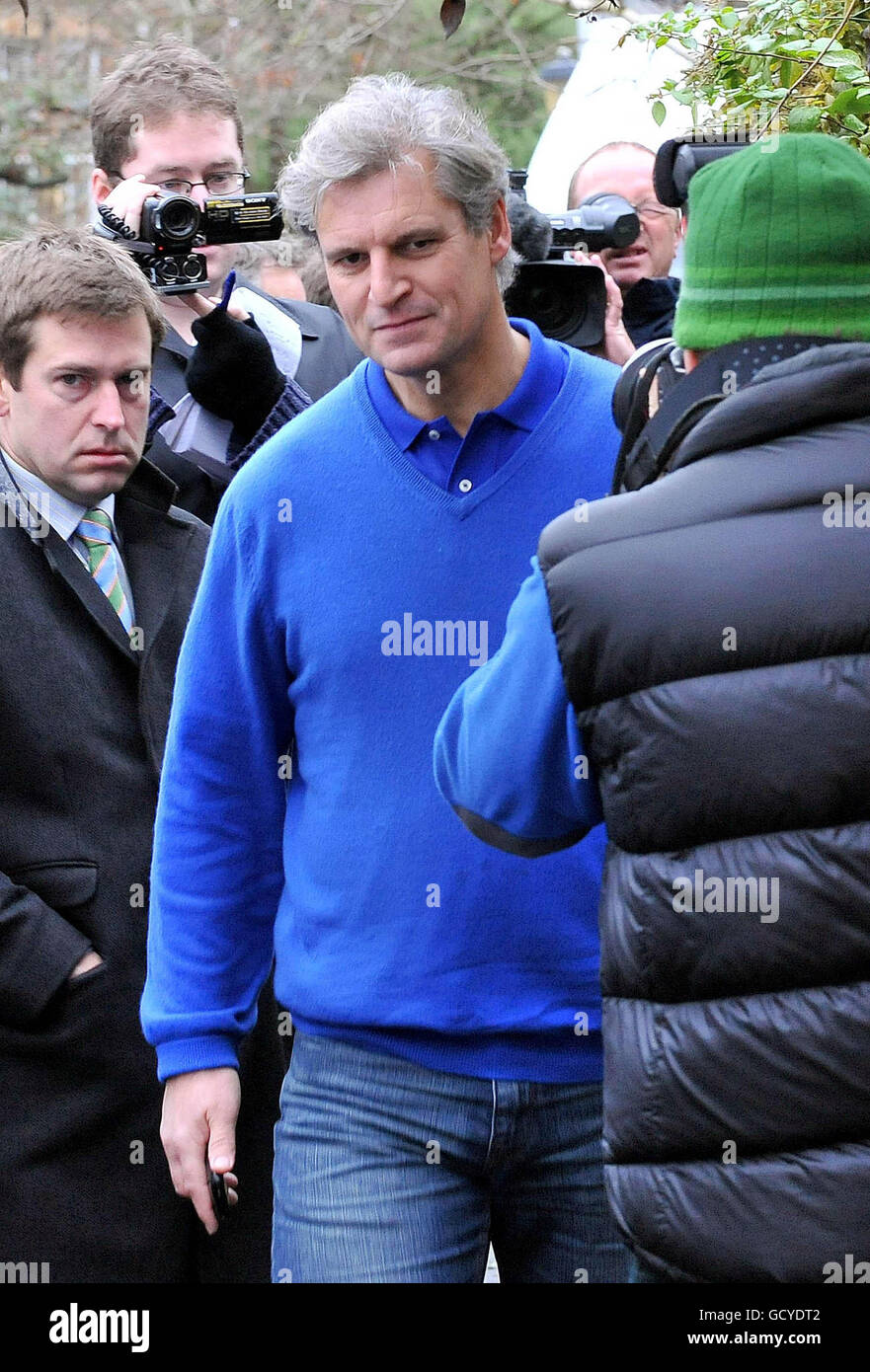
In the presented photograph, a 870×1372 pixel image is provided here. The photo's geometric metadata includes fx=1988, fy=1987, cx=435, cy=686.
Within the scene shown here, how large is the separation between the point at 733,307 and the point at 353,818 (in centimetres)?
89

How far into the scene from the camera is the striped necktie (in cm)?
320

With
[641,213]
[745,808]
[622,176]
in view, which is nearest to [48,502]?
[745,808]

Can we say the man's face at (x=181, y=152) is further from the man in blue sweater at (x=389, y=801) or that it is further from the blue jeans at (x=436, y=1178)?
the blue jeans at (x=436, y=1178)

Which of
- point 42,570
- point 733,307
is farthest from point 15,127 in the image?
point 733,307

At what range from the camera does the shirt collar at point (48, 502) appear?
125 inches

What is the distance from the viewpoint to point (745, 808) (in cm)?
185

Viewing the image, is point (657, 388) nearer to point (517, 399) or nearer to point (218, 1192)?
point (517, 399)

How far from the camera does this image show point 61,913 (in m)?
3.02

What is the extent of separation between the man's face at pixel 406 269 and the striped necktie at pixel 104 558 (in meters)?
0.75

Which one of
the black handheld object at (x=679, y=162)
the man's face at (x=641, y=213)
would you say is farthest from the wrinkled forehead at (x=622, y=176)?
the black handheld object at (x=679, y=162)

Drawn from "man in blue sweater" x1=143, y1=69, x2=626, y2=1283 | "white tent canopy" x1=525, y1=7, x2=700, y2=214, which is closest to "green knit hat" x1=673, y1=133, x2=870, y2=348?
"man in blue sweater" x1=143, y1=69, x2=626, y2=1283

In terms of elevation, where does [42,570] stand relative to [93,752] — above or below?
above

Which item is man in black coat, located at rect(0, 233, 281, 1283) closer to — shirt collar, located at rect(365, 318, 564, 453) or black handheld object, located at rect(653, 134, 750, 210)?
shirt collar, located at rect(365, 318, 564, 453)
